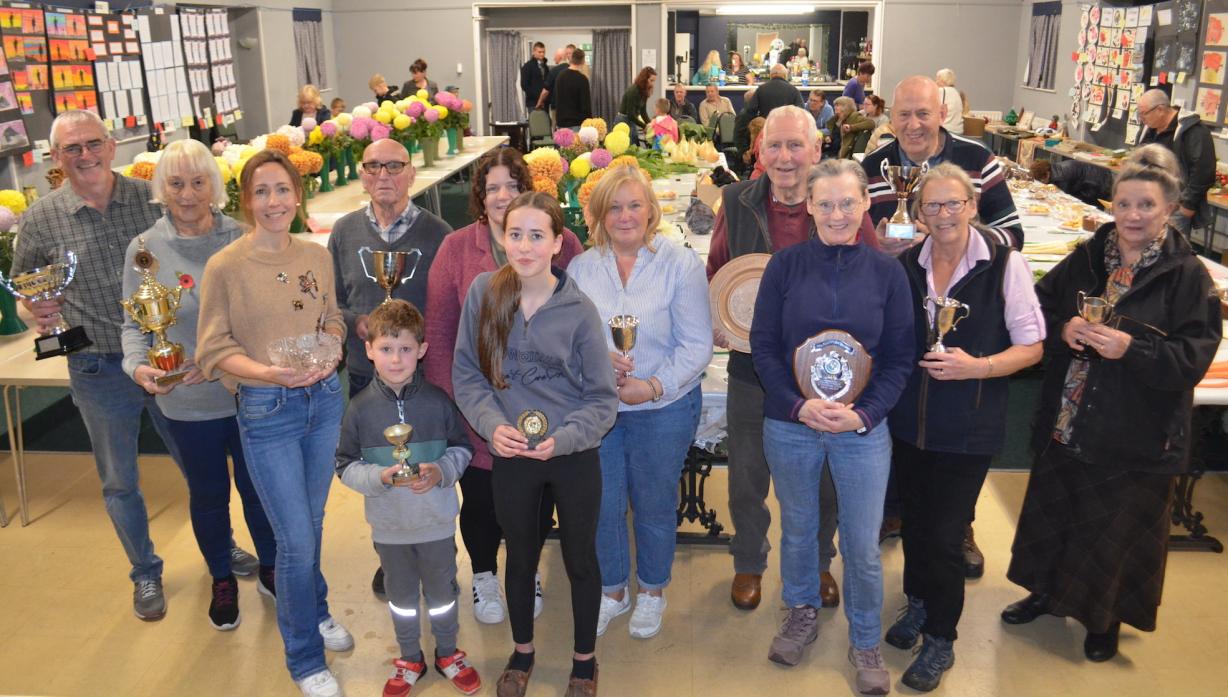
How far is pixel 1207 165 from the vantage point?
23.3ft

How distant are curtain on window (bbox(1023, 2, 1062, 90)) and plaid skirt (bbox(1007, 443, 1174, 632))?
1163 cm

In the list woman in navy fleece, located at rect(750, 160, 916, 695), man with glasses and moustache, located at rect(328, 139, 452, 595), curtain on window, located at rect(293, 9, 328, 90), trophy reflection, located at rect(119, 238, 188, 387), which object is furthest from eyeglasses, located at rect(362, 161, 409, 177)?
curtain on window, located at rect(293, 9, 328, 90)

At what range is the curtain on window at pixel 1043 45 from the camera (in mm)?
12820

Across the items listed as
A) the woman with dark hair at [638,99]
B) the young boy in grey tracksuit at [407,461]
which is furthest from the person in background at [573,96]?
the young boy in grey tracksuit at [407,461]

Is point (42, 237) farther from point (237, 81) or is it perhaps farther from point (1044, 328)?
point (237, 81)

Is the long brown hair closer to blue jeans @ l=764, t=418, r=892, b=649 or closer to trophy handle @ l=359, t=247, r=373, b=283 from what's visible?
trophy handle @ l=359, t=247, r=373, b=283

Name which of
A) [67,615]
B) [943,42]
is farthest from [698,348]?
[943,42]

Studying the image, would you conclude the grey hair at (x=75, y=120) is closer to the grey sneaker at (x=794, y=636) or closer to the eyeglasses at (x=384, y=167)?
the eyeglasses at (x=384, y=167)

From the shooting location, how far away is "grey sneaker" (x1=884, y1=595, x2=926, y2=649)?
2.99 m

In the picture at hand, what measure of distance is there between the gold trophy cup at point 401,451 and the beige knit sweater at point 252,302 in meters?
0.39

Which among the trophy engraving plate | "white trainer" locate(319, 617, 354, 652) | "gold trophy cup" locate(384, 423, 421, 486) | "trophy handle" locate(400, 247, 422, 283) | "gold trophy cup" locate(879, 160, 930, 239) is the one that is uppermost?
"gold trophy cup" locate(879, 160, 930, 239)

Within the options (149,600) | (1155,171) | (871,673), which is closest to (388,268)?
(149,600)

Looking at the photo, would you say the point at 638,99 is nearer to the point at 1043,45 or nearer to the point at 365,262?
the point at 1043,45

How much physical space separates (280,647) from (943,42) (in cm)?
1396
